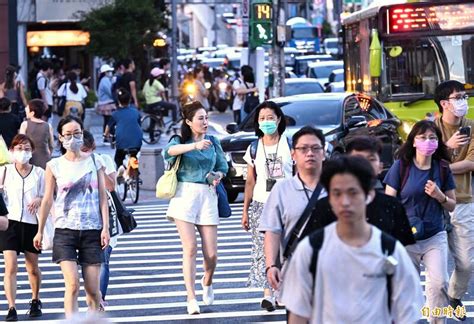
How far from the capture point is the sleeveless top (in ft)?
52.1

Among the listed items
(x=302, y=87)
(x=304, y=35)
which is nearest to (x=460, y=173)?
(x=302, y=87)

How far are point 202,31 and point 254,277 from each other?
105 m

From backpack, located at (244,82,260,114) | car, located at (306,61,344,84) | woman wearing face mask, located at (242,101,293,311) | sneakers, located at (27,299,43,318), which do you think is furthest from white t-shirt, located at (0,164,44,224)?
car, located at (306,61,344,84)

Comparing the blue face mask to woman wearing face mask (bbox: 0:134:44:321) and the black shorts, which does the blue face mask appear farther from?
the black shorts

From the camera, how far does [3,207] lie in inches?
364

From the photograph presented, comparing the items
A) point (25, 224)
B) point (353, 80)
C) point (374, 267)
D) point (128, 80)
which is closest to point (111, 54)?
point (128, 80)

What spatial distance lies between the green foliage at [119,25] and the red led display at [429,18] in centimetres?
2082

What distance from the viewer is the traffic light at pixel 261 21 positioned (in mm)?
29391

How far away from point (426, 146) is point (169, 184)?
3117mm

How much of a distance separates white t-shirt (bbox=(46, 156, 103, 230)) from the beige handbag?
1228 millimetres

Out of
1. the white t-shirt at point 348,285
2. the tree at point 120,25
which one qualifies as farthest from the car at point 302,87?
the white t-shirt at point 348,285

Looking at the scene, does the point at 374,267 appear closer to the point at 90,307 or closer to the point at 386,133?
the point at 90,307

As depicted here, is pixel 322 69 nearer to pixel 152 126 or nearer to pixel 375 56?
pixel 152 126

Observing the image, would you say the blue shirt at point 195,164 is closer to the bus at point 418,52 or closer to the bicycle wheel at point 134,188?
the bicycle wheel at point 134,188
